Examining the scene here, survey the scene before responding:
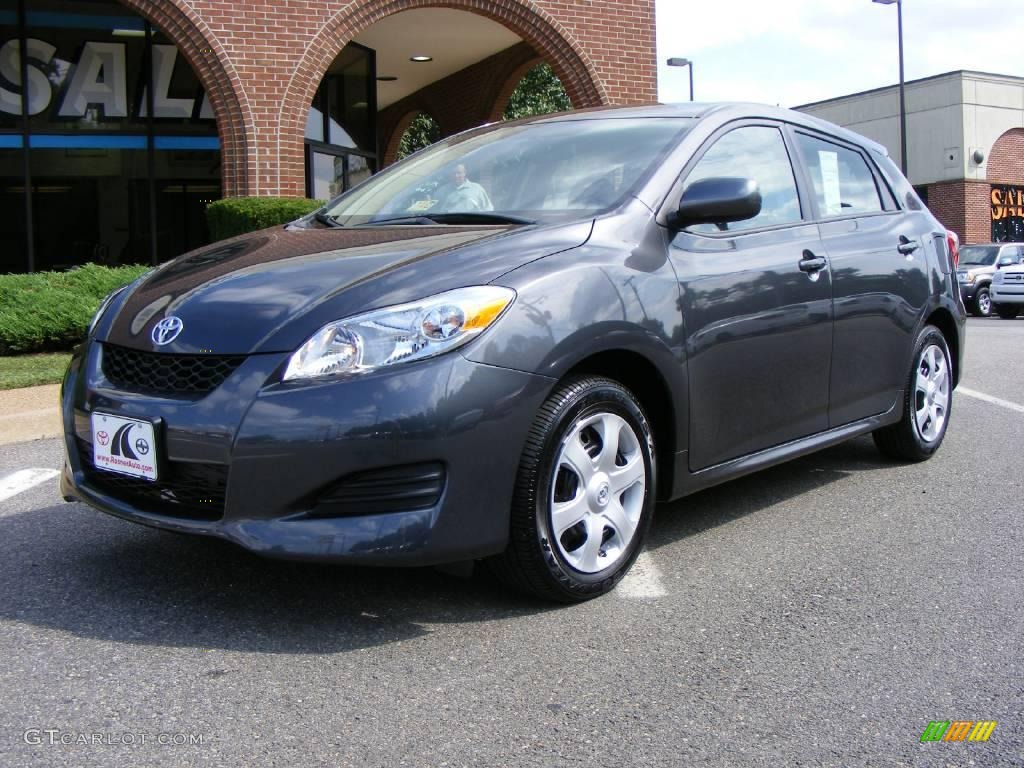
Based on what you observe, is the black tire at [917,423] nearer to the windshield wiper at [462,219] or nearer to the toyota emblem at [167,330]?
the windshield wiper at [462,219]

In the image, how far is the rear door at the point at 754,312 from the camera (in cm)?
423

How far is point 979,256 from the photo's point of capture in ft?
85.7

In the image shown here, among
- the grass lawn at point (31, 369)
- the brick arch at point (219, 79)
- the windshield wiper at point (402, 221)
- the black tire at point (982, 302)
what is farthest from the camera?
the black tire at point (982, 302)

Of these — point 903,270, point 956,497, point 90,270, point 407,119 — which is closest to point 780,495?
point 956,497

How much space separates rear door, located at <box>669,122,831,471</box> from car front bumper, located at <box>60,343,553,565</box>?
104 cm

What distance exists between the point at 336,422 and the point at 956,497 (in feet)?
11.0

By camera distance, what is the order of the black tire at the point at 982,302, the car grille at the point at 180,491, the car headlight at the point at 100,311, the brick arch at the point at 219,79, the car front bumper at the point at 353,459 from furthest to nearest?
the black tire at the point at 982,302 < the brick arch at the point at 219,79 < the car headlight at the point at 100,311 < the car grille at the point at 180,491 < the car front bumper at the point at 353,459

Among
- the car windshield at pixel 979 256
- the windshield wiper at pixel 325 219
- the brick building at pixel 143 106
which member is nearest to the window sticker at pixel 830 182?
the windshield wiper at pixel 325 219

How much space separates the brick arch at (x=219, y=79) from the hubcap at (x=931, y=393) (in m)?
9.76

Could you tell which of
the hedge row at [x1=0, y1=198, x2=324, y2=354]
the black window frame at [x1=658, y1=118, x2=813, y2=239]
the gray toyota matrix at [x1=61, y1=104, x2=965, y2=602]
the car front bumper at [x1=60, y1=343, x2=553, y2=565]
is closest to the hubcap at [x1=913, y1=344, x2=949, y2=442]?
the gray toyota matrix at [x1=61, y1=104, x2=965, y2=602]

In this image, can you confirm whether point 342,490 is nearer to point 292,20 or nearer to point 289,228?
point 289,228

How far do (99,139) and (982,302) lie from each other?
61.0 feet

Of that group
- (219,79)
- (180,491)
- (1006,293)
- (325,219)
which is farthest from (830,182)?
(1006,293)

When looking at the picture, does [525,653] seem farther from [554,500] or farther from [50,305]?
[50,305]
